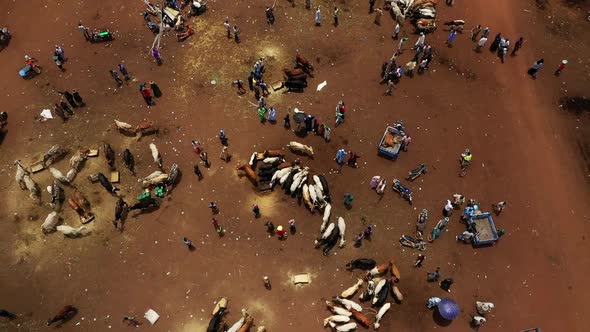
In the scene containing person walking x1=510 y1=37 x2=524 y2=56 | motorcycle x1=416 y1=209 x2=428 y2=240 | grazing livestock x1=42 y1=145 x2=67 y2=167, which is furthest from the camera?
person walking x1=510 y1=37 x2=524 y2=56

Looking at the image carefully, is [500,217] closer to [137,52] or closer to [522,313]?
[522,313]

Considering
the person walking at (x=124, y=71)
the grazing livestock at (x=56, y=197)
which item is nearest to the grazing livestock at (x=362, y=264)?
the grazing livestock at (x=56, y=197)

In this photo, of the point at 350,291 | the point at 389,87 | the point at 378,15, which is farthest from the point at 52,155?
the point at 378,15

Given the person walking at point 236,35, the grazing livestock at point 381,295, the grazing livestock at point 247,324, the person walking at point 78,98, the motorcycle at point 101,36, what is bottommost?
the grazing livestock at point 247,324

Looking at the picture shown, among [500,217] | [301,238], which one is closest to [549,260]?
[500,217]

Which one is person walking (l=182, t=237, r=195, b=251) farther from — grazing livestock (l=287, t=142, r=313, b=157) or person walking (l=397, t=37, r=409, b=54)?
person walking (l=397, t=37, r=409, b=54)

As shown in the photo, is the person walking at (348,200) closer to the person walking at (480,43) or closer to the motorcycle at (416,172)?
the motorcycle at (416,172)

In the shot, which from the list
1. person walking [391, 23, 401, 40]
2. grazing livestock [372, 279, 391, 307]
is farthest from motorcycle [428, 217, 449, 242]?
person walking [391, 23, 401, 40]
